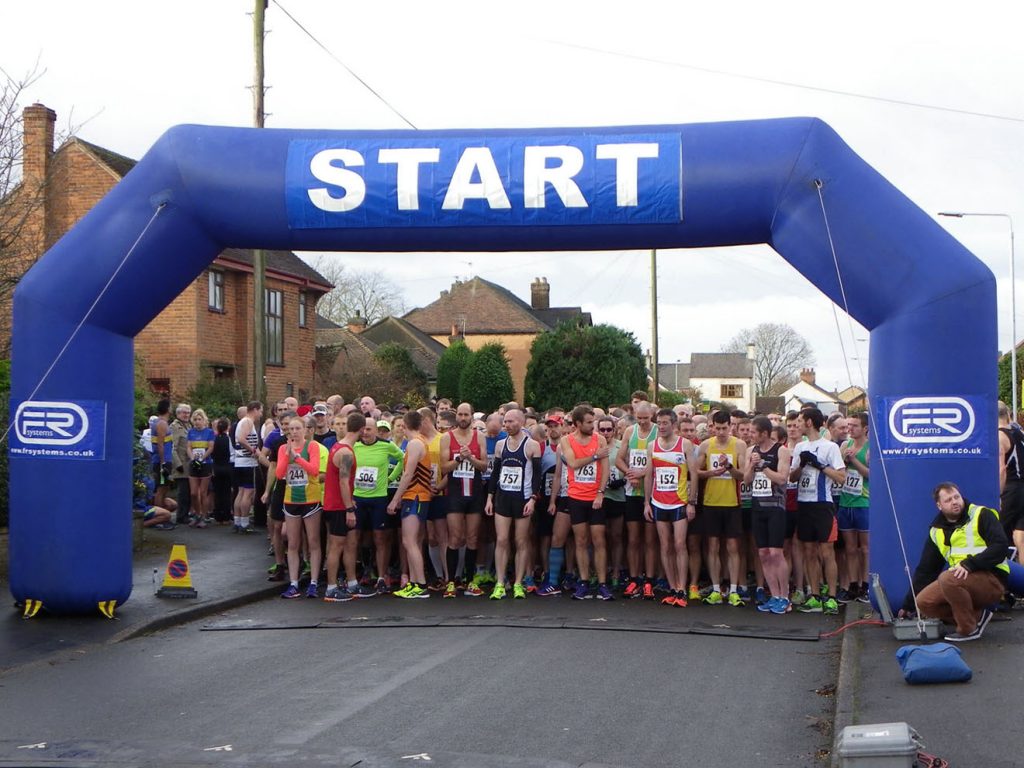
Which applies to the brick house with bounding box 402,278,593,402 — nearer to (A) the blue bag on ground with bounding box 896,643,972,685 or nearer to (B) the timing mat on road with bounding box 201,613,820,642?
(B) the timing mat on road with bounding box 201,613,820,642

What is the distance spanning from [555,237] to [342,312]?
70.8m

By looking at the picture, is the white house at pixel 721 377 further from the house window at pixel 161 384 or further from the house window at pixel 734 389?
the house window at pixel 161 384

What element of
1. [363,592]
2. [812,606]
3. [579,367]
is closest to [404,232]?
[363,592]

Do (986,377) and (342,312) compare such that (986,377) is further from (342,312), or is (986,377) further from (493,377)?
(342,312)

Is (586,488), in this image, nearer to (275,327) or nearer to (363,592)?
(363,592)

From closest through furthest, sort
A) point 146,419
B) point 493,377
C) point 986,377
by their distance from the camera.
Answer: point 986,377
point 146,419
point 493,377

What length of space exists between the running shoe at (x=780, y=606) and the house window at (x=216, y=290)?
22.8 m

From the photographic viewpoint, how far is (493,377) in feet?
162

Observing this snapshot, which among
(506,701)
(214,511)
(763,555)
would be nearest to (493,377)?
(214,511)

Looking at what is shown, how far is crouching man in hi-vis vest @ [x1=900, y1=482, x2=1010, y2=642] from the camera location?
9242 mm

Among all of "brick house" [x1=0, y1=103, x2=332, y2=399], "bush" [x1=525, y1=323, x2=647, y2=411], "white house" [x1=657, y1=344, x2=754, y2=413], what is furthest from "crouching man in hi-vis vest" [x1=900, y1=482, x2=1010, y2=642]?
"white house" [x1=657, y1=344, x2=754, y2=413]

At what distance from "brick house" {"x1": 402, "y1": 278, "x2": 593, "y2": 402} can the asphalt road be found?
6316 cm

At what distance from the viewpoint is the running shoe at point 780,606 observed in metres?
11.9

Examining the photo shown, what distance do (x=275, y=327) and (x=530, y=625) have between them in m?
26.0
